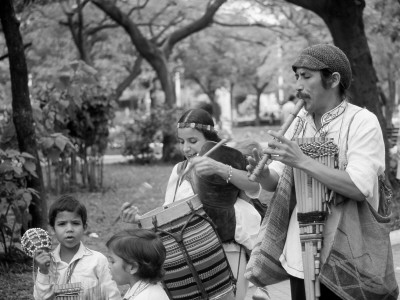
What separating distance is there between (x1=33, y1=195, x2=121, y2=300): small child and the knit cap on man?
1565 mm

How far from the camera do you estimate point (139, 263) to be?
9.86ft

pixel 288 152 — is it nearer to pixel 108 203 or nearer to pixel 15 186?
pixel 15 186

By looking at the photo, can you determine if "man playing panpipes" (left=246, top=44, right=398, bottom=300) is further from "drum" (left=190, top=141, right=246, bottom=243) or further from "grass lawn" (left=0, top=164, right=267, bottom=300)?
"grass lawn" (left=0, top=164, right=267, bottom=300)

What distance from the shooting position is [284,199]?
289 centimetres

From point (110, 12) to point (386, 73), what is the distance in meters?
9.97

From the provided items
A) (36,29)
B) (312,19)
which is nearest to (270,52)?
(312,19)

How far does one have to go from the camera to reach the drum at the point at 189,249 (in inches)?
125

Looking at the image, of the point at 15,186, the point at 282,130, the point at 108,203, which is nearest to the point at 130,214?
the point at 282,130

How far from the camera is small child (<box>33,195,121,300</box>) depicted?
3.54 metres

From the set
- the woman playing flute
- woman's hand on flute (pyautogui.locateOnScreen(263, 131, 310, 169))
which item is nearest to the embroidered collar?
woman's hand on flute (pyautogui.locateOnScreen(263, 131, 310, 169))

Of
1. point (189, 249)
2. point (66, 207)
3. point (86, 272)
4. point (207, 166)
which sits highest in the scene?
point (207, 166)

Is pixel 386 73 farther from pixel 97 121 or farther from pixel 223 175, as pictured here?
pixel 223 175

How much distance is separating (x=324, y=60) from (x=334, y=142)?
33cm

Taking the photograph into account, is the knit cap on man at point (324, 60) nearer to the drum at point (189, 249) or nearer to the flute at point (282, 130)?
the flute at point (282, 130)
